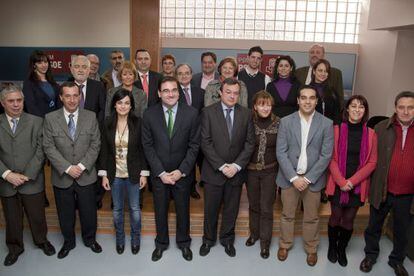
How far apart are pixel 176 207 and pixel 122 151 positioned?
28.8 inches

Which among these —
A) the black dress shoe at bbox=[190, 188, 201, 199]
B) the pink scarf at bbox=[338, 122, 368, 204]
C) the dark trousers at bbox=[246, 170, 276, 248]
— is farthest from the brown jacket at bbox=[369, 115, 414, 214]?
the black dress shoe at bbox=[190, 188, 201, 199]

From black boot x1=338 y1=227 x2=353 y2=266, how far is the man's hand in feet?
9.47

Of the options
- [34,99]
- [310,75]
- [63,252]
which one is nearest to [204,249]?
[63,252]

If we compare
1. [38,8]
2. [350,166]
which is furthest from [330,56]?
[38,8]

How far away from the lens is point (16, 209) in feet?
10.4

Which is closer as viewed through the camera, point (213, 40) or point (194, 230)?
point (194, 230)

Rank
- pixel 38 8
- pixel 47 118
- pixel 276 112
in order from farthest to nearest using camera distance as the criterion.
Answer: pixel 38 8 < pixel 276 112 < pixel 47 118

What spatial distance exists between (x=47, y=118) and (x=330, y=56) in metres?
5.35

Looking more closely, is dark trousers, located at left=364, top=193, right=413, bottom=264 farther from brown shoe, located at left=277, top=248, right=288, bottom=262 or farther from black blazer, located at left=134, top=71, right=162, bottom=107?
black blazer, located at left=134, top=71, right=162, bottom=107

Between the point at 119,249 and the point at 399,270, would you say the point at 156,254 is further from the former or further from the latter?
the point at 399,270

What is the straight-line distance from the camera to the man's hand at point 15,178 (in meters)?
2.96

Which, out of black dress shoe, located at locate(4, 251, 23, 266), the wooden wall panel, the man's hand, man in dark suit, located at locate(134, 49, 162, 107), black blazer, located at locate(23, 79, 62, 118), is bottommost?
black dress shoe, located at locate(4, 251, 23, 266)

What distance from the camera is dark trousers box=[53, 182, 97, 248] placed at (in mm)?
3188

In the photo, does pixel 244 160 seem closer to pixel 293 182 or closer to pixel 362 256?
pixel 293 182
